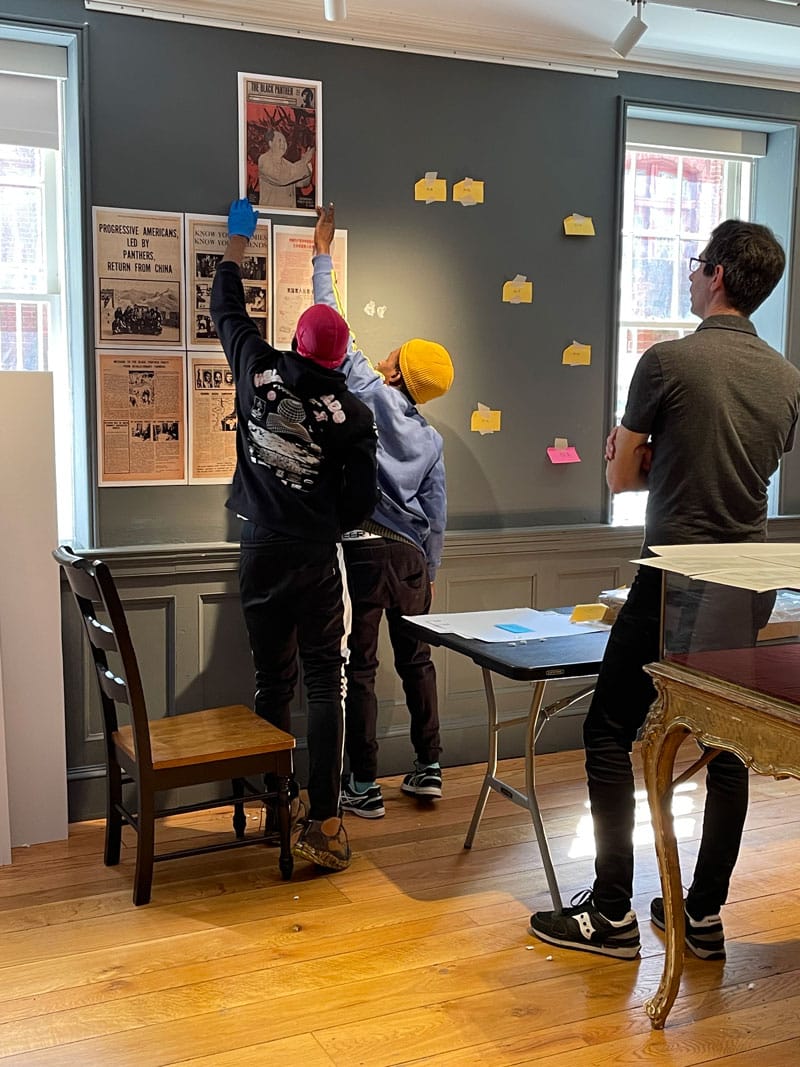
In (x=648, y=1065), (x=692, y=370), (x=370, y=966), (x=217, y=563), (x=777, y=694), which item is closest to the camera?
(x=777, y=694)

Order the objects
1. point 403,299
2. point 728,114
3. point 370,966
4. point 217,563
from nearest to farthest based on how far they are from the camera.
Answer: point 370,966, point 217,563, point 403,299, point 728,114

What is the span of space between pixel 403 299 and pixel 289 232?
0.49 meters

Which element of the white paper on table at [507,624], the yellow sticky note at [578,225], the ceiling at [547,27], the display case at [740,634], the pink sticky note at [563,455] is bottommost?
the white paper on table at [507,624]

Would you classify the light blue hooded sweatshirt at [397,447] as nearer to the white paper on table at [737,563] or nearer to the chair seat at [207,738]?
the chair seat at [207,738]

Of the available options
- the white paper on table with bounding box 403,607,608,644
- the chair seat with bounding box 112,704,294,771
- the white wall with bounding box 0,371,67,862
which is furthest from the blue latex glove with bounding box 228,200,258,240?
the chair seat with bounding box 112,704,294,771

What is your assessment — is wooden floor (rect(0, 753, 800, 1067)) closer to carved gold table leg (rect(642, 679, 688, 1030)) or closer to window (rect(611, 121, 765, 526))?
carved gold table leg (rect(642, 679, 688, 1030))

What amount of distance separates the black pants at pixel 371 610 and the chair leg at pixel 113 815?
83cm

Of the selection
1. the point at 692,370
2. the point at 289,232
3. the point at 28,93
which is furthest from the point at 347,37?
the point at 692,370

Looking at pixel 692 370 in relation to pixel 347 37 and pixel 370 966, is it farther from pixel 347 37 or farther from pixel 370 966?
pixel 347 37

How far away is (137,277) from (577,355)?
1.73 m

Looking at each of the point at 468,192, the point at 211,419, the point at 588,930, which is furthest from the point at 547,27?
the point at 588,930

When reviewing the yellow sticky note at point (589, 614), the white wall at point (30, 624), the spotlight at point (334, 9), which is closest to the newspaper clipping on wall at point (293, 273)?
Result: the spotlight at point (334, 9)

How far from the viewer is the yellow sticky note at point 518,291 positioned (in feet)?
13.6

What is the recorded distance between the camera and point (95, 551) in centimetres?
354
